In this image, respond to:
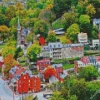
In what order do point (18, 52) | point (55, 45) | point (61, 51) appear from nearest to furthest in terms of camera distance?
point (61, 51) < point (55, 45) < point (18, 52)

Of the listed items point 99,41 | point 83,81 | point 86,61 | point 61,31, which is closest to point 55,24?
point 61,31

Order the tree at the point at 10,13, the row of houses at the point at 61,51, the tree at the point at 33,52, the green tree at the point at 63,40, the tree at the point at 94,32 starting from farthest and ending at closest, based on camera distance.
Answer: the tree at the point at 10,13 < the tree at the point at 94,32 < the green tree at the point at 63,40 < the row of houses at the point at 61,51 < the tree at the point at 33,52

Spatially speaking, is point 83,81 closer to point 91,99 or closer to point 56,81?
point 91,99

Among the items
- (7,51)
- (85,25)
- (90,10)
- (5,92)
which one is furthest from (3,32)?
(5,92)

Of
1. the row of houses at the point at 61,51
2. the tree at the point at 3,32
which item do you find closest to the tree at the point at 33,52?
the row of houses at the point at 61,51

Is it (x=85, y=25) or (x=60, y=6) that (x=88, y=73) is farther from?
(x=60, y=6)

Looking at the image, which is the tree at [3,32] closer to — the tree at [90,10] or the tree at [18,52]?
the tree at [18,52]

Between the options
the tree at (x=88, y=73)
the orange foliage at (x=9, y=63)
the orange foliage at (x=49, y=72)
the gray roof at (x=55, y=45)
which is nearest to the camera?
the tree at (x=88, y=73)
